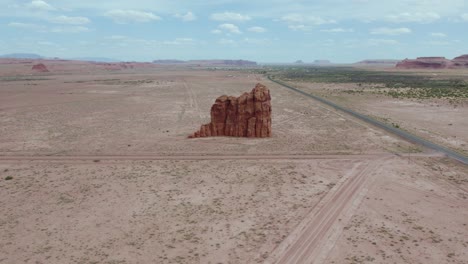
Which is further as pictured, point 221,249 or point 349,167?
point 349,167

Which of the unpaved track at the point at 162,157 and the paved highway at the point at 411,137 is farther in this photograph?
the unpaved track at the point at 162,157

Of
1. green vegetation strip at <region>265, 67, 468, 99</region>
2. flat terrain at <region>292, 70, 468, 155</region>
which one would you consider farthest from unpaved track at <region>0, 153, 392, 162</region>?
green vegetation strip at <region>265, 67, 468, 99</region>

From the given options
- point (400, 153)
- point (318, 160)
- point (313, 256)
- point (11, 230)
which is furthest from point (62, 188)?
point (400, 153)

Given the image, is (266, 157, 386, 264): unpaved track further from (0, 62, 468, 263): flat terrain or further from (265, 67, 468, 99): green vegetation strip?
(265, 67, 468, 99): green vegetation strip

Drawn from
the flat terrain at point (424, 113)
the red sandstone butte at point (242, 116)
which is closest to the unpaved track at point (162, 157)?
the red sandstone butte at point (242, 116)

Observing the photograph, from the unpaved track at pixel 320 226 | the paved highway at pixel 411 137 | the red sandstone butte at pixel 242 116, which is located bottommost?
the unpaved track at pixel 320 226

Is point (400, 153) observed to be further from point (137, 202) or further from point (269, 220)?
point (137, 202)

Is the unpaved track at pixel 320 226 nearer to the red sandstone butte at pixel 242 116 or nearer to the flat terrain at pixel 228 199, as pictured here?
the flat terrain at pixel 228 199
